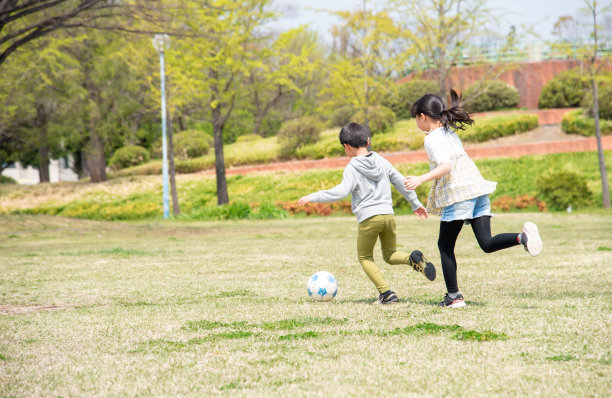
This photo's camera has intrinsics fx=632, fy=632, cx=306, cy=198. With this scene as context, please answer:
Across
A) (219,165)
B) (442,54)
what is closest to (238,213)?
(219,165)

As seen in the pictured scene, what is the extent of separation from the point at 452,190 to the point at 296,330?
1.84 meters

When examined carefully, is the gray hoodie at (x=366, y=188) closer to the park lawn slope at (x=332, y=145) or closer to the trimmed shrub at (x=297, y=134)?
the park lawn slope at (x=332, y=145)

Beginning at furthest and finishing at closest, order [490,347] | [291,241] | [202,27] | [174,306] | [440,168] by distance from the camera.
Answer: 1. [202,27]
2. [291,241]
3. [174,306]
4. [440,168]
5. [490,347]

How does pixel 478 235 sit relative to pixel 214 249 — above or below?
above

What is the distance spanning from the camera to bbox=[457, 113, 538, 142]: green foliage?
29.7 meters

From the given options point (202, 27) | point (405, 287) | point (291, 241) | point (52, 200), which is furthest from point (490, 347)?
point (52, 200)

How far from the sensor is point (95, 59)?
34.2 m

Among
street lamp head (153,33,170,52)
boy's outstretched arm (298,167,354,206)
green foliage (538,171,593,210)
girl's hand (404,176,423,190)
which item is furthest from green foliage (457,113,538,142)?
girl's hand (404,176,423,190)

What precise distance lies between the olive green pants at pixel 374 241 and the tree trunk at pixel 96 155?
103 ft

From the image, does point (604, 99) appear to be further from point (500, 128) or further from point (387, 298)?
point (387, 298)

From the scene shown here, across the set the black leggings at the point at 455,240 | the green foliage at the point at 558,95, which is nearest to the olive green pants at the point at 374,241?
the black leggings at the point at 455,240

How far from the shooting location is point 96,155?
35.4 metres

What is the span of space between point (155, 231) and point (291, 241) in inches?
236

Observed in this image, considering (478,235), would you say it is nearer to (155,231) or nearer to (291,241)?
(291,241)
